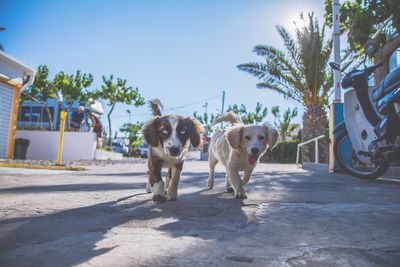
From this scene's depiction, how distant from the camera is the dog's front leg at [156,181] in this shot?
318cm

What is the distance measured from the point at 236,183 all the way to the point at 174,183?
2.33 ft

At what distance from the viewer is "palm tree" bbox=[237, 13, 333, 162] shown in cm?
1588

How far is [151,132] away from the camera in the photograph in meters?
3.50

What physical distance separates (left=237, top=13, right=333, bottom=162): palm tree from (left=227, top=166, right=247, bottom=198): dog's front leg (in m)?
13.5

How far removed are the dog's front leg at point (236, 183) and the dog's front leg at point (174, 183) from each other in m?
0.61

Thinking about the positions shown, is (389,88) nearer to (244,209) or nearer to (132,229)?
(244,209)

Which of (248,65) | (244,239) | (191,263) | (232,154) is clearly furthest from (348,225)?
(248,65)

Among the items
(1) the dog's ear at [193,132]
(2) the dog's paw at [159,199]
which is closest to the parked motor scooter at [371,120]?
(1) the dog's ear at [193,132]

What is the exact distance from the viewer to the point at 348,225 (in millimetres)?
2121

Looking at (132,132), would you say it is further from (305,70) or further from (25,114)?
(305,70)

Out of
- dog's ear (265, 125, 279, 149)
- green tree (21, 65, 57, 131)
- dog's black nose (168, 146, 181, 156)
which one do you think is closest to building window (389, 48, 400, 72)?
dog's ear (265, 125, 279, 149)

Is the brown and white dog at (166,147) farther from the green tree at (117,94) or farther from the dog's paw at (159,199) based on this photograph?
the green tree at (117,94)

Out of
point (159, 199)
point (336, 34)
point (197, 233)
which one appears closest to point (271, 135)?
point (159, 199)

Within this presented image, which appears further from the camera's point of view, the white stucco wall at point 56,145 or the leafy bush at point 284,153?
the leafy bush at point 284,153
